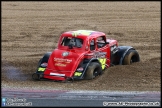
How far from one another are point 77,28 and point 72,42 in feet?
31.6

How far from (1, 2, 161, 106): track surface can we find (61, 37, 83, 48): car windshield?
49.0 inches

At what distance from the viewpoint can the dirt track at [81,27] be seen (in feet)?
48.2

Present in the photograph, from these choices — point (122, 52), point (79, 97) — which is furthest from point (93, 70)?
point (79, 97)

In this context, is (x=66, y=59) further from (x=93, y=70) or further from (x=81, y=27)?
(x=81, y=27)

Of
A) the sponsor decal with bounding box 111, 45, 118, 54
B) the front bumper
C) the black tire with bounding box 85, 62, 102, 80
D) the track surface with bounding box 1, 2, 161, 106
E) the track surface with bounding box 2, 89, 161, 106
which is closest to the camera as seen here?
the track surface with bounding box 2, 89, 161, 106

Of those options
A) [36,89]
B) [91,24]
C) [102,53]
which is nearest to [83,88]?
[36,89]

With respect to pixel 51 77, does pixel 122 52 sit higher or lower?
higher

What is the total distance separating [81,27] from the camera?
25.5m

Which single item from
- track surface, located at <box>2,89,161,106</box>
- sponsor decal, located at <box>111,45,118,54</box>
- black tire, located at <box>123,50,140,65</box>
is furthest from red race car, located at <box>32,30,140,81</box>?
track surface, located at <box>2,89,161,106</box>

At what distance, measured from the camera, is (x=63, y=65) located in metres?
15.1

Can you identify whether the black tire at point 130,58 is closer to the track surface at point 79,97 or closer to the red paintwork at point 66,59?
the red paintwork at point 66,59

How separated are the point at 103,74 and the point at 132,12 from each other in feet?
48.5

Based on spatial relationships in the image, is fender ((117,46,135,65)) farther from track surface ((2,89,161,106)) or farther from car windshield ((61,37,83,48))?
track surface ((2,89,161,106))

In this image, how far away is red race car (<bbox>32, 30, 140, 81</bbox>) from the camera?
49.3ft
